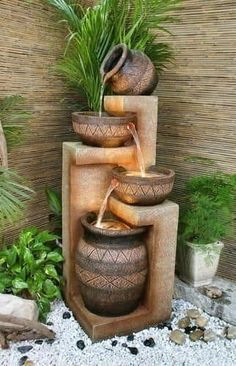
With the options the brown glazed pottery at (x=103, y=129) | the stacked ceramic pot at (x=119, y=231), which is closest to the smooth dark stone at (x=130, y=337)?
the stacked ceramic pot at (x=119, y=231)

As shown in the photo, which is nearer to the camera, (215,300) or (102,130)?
(102,130)

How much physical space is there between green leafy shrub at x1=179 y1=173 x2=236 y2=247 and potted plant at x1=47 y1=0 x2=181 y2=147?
588mm

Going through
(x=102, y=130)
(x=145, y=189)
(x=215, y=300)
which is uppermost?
(x=102, y=130)

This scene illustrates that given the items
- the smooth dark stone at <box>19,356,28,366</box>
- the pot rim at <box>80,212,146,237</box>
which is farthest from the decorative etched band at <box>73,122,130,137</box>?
the smooth dark stone at <box>19,356,28,366</box>

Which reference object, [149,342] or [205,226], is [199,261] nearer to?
[205,226]

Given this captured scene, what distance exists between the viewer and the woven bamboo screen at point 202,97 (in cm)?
233

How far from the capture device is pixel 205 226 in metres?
2.21

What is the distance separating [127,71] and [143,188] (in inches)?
25.8

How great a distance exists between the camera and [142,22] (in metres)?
2.25

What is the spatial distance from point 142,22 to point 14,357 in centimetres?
200

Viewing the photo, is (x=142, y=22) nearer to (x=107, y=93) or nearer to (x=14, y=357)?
(x=107, y=93)

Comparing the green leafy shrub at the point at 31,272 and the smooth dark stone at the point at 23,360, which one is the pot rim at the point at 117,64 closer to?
the green leafy shrub at the point at 31,272

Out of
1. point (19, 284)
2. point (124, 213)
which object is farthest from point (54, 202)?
point (124, 213)

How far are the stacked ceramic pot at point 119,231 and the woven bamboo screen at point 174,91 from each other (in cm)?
52
